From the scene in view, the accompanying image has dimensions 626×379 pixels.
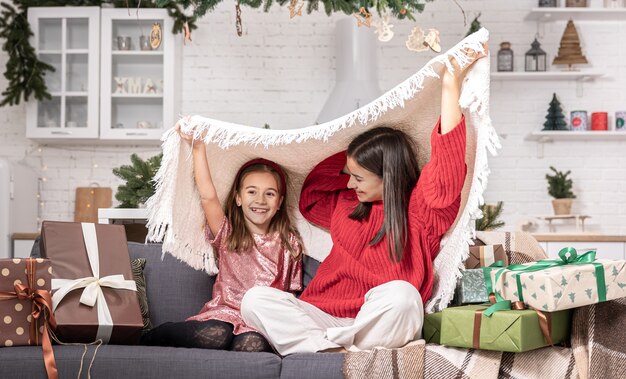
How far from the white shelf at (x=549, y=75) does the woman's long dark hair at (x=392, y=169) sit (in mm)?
2863

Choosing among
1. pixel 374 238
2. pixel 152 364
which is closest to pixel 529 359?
pixel 374 238

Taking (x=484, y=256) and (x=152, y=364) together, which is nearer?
(x=152, y=364)

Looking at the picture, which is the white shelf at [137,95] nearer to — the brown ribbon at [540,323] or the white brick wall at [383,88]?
the white brick wall at [383,88]

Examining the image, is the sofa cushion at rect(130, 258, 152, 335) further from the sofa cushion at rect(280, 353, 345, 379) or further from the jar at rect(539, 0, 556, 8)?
the jar at rect(539, 0, 556, 8)

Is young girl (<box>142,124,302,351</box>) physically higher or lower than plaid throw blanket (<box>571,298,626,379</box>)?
higher

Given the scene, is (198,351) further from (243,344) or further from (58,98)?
(58,98)

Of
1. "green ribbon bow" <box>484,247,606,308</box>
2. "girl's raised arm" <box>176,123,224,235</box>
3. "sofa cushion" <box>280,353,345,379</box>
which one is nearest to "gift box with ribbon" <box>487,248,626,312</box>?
"green ribbon bow" <box>484,247,606,308</box>

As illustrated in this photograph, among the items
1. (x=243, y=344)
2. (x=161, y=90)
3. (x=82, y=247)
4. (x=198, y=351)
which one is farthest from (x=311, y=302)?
(x=161, y=90)

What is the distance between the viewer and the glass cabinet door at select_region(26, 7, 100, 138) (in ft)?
16.7

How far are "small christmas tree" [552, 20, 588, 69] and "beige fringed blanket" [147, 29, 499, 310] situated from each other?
295 centimetres

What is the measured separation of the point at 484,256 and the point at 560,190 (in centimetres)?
274

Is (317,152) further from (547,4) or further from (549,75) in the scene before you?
(547,4)

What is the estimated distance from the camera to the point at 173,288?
2.69 m

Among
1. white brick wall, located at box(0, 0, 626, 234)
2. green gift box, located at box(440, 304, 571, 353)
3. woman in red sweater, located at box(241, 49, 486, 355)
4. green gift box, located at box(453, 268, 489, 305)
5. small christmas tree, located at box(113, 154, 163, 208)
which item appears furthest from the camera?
white brick wall, located at box(0, 0, 626, 234)
